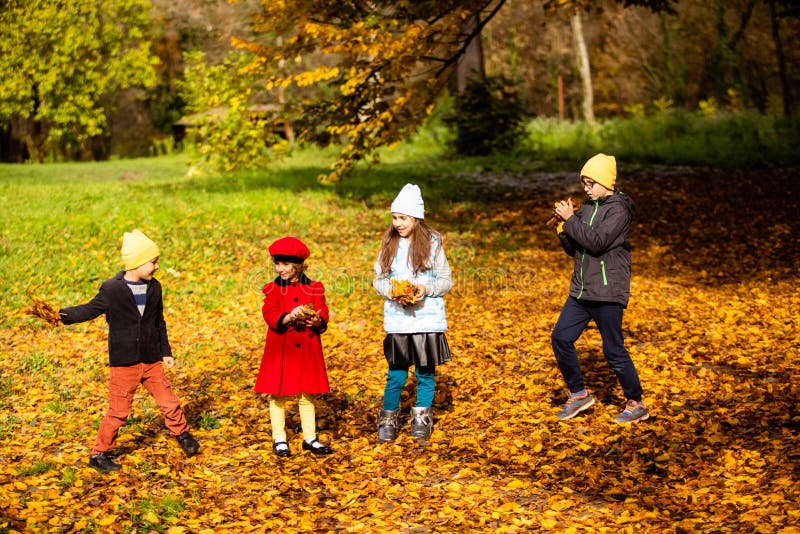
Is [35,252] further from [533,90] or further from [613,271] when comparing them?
[533,90]

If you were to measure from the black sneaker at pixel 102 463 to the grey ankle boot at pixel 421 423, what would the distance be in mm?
2004

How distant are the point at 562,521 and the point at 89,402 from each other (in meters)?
4.16

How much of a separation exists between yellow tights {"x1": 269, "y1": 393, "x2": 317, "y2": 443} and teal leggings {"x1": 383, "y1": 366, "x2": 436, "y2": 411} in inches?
22.0

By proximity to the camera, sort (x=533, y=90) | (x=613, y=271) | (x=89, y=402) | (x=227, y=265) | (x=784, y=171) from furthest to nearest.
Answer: (x=533, y=90)
(x=784, y=171)
(x=227, y=265)
(x=89, y=402)
(x=613, y=271)

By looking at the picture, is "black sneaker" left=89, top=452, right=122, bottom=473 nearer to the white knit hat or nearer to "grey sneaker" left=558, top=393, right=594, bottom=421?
the white knit hat

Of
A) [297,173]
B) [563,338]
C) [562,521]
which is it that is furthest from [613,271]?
[297,173]

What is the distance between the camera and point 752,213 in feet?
44.3

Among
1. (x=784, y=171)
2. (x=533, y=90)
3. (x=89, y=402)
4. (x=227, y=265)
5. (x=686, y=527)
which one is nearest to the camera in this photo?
(x=686, y=527)

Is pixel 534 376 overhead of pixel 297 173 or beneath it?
beneath

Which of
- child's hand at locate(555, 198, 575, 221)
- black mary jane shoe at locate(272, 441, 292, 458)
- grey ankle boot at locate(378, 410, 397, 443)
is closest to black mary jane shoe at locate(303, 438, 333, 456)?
black mary jane shoe at locate(272, 441, 292, 458)

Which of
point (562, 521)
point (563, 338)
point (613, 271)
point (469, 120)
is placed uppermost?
point (469, 120)

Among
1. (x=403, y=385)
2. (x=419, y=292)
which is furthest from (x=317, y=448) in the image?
(x=419, y=292)

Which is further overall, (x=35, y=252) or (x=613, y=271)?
(x=35, y=252)

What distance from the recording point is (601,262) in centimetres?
562
